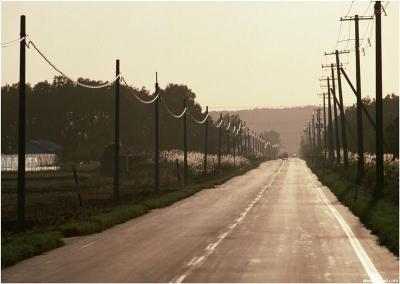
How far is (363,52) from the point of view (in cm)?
4519

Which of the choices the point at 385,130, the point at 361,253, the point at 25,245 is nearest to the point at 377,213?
the point at 361,253

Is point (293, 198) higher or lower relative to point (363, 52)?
lower

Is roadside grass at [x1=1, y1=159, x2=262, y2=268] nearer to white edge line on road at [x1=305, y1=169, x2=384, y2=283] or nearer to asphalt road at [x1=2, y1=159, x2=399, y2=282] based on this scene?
asphalt road at [x1=2, y1=159, x2=399, y2=282]

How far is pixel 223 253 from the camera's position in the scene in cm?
1667

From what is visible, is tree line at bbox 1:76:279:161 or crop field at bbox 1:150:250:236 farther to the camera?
tree line at bbox 1:76:279:161

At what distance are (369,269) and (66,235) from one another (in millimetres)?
10916

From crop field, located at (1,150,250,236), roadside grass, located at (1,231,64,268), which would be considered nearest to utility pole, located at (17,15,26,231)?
crop field, located at (1,150,250,236)

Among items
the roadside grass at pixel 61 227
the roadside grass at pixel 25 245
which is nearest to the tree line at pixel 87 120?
the roadside grass at pixel 61 227

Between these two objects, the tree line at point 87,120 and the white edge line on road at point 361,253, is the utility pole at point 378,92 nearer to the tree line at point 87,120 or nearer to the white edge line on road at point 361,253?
the white edge line on road at point 361,253

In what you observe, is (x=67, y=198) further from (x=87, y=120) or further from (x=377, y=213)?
(x=87, y=120)

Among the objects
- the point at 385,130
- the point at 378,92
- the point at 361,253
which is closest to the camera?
the point at 361,253

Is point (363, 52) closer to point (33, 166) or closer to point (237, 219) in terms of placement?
point (237, 219)

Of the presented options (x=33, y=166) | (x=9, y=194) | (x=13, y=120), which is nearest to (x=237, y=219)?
(x=9, y=194)

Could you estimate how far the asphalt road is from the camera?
13.6 m
